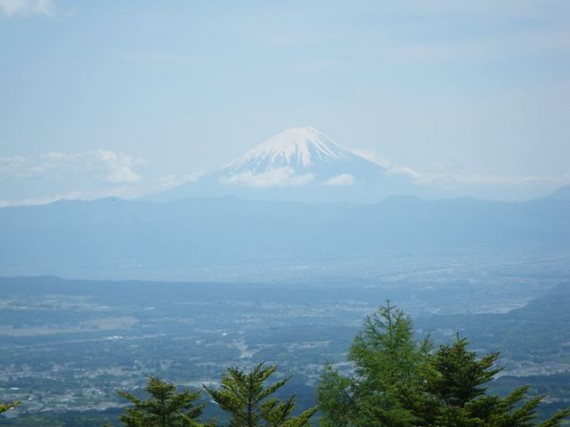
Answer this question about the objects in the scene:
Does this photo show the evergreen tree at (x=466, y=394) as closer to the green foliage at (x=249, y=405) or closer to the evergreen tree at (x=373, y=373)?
the green foliage at (x=249, y=405)

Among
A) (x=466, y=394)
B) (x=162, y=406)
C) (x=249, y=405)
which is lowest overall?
(x=162, y=406)

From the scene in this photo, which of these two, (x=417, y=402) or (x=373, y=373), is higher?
(x=417, y=402)

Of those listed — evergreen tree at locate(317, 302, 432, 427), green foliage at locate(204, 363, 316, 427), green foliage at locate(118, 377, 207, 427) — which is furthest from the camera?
evergreen tree at locate(317, 302, 432, 427)

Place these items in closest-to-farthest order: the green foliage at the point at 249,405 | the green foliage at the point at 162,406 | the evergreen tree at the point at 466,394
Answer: the evergreen tree at the point at 466,394 → the green foliage at the point at 249,405 → the green foliage at the point at 162,406

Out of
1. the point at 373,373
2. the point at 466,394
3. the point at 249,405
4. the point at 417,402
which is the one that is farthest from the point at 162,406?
the point at 373,373

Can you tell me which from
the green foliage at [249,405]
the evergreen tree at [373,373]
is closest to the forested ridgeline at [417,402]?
the green foliage at [249,405]

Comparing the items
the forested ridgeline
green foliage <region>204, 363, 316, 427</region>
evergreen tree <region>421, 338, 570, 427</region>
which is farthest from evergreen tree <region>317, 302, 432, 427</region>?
evergreen tree <region>421, 338, 570, 427</region>

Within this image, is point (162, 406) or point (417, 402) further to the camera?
point (162, 406)

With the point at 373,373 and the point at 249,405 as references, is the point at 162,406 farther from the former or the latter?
the point at 373,373

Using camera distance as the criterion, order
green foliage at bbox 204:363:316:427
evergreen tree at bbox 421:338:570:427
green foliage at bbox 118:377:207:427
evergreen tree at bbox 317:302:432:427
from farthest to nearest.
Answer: evergreen tree at bbox 317:302:432:427 → green foliage at bbox 118:377:207:427 → green foliage at bbox 204:363:316:427 → evergreen tree at bbox 421:338:570:427

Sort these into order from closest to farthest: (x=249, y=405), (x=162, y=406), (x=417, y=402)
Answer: (x=417, y=402) < (x=249, y=405) < (x=162, y=406)

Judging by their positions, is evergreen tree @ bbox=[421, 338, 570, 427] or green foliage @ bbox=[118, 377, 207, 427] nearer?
evergreen tree @ bbox=[421, 338, 570, 427]

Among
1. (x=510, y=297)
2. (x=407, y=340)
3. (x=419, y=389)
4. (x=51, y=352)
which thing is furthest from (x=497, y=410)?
(x=510, y=297)

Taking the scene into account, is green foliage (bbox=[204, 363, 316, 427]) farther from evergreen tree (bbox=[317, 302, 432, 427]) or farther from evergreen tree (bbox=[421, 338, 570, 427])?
evergreen tree (bbox=[317, 302, 432, 427])
